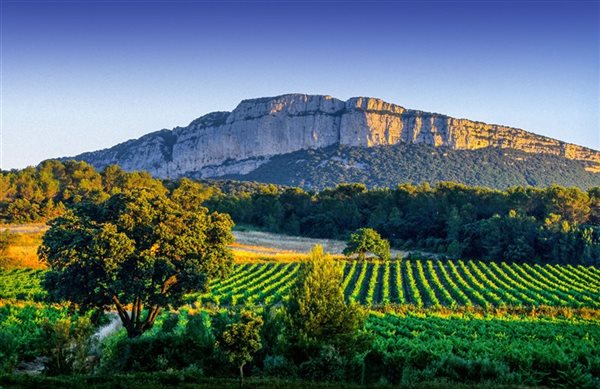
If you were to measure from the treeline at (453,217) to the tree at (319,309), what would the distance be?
64.8 meters

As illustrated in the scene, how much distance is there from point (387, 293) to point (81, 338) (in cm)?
3697

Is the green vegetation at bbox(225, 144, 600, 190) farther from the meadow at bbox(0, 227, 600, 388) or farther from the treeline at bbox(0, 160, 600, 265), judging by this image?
the meadow at bbox(0, 227, 600, 388)

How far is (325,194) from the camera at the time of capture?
408 ft

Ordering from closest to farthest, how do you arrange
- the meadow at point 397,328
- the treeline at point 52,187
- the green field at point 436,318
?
the meadow at point 397,328, the green field at point 436,318, the treeline at point 52,187

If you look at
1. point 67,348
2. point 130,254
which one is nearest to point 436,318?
point 130,254

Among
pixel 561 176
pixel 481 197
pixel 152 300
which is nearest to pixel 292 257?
pixel 481 197

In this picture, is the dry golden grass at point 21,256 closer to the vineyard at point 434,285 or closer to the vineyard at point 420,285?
the vineyard at point 420,285

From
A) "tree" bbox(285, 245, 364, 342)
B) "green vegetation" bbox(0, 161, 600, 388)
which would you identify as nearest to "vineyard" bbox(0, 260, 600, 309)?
"green vegetation" bbox(0, 161, 600, 388)

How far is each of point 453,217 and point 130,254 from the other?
77.3 metres

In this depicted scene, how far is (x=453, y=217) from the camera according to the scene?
9606cm

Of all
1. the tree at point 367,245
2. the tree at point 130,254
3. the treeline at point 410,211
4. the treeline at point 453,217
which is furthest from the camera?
the treeline at point 410,211

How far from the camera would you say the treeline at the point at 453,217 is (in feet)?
268

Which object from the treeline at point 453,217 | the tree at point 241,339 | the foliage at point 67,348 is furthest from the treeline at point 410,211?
the tree at point 241,339

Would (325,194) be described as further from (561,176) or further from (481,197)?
(561,176)
